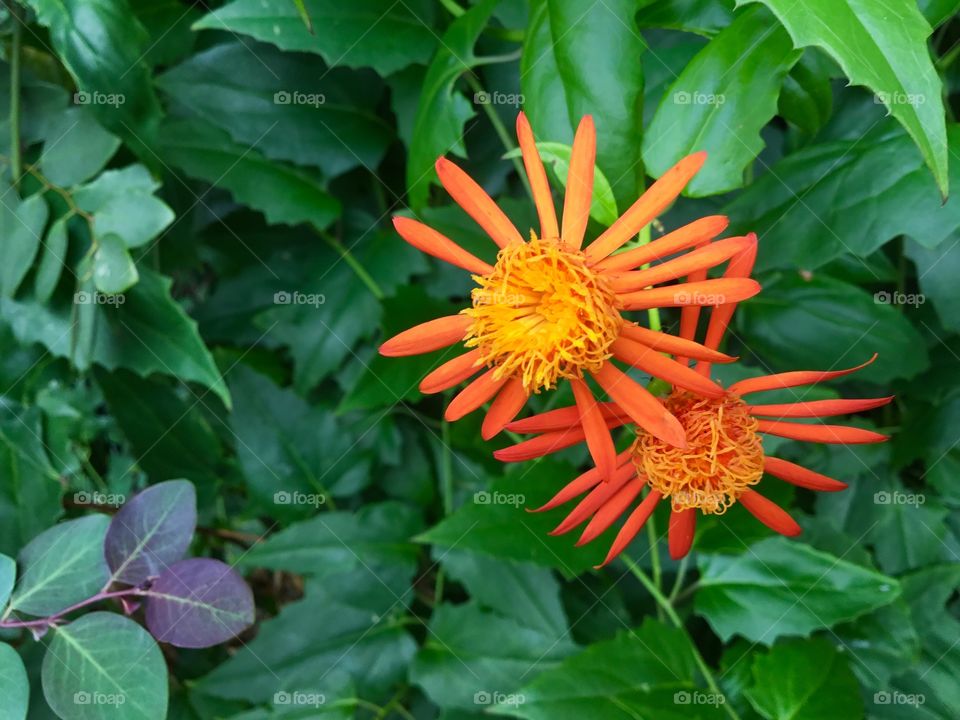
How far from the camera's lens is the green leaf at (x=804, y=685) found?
0.67 metres

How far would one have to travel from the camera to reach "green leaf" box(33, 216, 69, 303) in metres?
0.76

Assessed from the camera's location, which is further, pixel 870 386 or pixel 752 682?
pixel 870 386

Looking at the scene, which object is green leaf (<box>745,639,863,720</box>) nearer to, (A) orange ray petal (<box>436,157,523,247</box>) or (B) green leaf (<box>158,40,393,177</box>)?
(A) orange ray petal (<box>436,157,523,247</box>)

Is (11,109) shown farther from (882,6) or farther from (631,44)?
(882,6)

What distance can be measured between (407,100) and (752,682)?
0.67 m

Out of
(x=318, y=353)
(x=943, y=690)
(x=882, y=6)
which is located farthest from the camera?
(x=318, y=353)

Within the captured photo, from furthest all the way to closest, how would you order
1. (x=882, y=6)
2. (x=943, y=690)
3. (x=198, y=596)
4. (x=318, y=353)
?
(x=318, y=353), (x=943, y=690), (x=198, y=596), (x=882, y=6)

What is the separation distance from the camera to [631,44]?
0.52 metres

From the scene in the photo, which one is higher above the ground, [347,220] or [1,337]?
[347,220]

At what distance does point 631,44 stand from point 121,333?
58 cm

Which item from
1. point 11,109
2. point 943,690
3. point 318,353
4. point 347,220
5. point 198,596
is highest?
point 11,109

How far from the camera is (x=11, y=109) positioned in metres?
0.81

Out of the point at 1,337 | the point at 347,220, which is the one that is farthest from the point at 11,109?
the point at 347,220

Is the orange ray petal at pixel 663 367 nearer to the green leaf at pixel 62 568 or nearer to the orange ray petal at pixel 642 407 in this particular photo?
the orange ray petal at pixel 642 407
